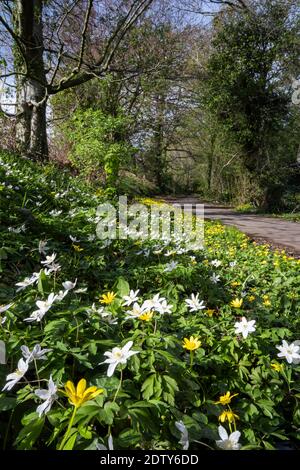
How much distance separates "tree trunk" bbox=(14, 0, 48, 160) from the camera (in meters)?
7.77

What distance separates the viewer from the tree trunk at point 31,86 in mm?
7769

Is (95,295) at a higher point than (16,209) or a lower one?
lower

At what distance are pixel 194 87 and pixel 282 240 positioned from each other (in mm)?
11125

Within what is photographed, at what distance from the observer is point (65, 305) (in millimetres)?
1645

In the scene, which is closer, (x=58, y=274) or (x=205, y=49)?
(x=58, y=274)

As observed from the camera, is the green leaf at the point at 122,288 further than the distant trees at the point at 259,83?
No

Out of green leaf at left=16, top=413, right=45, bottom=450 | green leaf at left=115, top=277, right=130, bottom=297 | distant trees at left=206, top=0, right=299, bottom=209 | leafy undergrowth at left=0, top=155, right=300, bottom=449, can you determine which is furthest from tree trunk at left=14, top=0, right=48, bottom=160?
green leaf at left=16, top=413, right=45, bottom=450

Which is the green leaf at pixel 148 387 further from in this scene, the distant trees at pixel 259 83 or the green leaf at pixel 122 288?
the distant trees at pixel 259 83

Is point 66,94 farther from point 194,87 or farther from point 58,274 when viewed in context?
point 58,274

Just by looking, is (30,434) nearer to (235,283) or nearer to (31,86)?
(235,283)

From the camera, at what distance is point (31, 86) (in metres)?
8.23

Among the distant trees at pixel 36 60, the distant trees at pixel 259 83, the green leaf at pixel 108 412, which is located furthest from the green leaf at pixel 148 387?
the distant trees at pixel 259 83

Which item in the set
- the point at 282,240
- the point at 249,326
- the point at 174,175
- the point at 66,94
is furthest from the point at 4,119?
the point at 174,175

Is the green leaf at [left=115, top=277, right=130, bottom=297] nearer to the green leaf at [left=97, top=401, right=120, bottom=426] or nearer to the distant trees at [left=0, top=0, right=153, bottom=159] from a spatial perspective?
the green leaf at [left=97, top=401, right=120, bottom=426]
